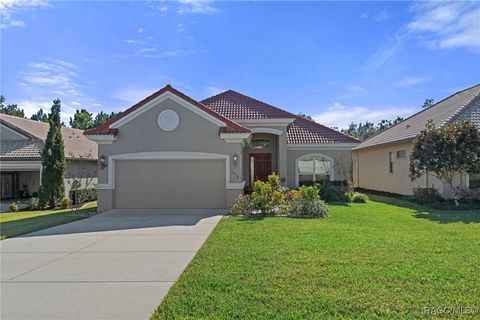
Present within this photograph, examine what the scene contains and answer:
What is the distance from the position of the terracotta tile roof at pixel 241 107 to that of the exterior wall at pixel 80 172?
394 inches

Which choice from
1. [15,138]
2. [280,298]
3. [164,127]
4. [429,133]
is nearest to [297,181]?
[429,133]

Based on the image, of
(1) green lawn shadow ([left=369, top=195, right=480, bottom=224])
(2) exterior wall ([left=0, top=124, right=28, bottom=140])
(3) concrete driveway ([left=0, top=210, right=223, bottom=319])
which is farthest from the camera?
(2) exterior wall ([left=0, top=124, right=28, bottom=140])

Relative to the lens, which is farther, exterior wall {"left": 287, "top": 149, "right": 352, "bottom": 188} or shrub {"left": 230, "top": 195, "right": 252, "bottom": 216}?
exterior wall {"left": 287, "top": 149, "right": 352, "bottom": 188}

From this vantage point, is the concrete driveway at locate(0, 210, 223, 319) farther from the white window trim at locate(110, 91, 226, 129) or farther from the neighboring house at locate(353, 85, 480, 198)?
the neighboring house at locate(353, 85, 480, 198)

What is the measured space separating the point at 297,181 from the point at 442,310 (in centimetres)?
1745

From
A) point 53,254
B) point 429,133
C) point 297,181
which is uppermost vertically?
point 429,133

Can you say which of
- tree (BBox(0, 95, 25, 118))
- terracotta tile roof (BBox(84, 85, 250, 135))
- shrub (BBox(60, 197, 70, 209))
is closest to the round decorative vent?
terracotta tile roof (BBox(84, 85, 250, 135))

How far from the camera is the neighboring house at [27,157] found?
22.9 meters

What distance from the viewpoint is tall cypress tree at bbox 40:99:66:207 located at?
2044 cm

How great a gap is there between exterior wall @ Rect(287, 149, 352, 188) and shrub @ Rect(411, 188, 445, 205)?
4633mm

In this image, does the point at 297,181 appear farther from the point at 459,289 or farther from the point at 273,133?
the point at 459,289

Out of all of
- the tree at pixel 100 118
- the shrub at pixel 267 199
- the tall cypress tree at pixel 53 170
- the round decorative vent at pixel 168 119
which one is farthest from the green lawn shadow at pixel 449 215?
the tree at pixel 100 118

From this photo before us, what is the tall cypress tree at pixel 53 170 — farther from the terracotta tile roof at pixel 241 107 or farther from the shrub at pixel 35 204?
the terracotta tile roof at pixel 241 107

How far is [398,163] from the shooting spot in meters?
22.2
